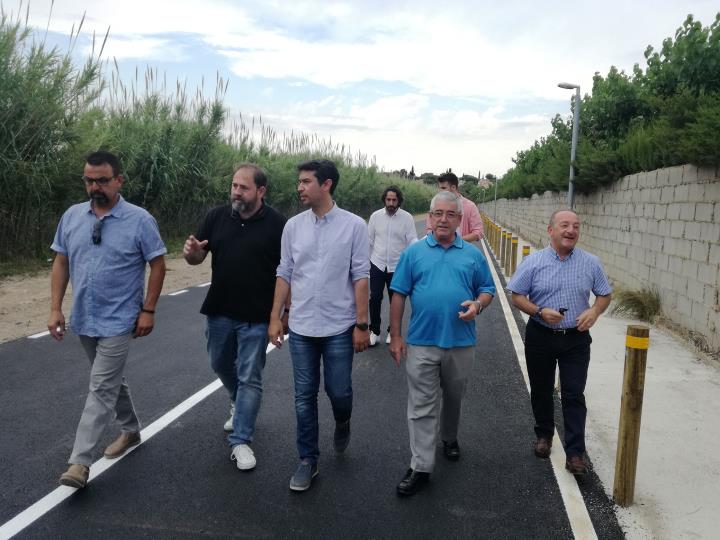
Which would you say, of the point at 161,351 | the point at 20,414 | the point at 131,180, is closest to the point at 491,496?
the point at 20,414

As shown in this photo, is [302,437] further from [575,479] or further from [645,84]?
[645,84]

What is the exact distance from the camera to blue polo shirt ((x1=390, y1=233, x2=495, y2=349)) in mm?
3973

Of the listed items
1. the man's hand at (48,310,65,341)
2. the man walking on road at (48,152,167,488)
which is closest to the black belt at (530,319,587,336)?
the man walking on road at (48,152,167,488)

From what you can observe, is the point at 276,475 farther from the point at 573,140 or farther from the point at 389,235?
the point at 573,140

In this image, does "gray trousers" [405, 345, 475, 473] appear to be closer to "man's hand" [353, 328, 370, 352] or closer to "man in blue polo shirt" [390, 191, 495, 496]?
"man in blue polo shirt" [390, 191, 495, 496]

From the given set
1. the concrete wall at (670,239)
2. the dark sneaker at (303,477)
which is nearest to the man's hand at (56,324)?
the dark sneaker at (303,477)

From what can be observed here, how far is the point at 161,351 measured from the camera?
7.53m

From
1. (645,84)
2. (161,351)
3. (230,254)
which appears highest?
(645,84)

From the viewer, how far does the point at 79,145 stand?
14.2 m

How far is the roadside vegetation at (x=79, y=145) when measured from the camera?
1293 centimetres

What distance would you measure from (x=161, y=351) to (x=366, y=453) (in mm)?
3736

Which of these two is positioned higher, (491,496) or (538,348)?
(538,348)

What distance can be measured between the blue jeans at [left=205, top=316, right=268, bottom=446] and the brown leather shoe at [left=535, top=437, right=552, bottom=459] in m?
1.91

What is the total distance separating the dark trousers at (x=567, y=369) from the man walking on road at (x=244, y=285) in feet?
5.82
